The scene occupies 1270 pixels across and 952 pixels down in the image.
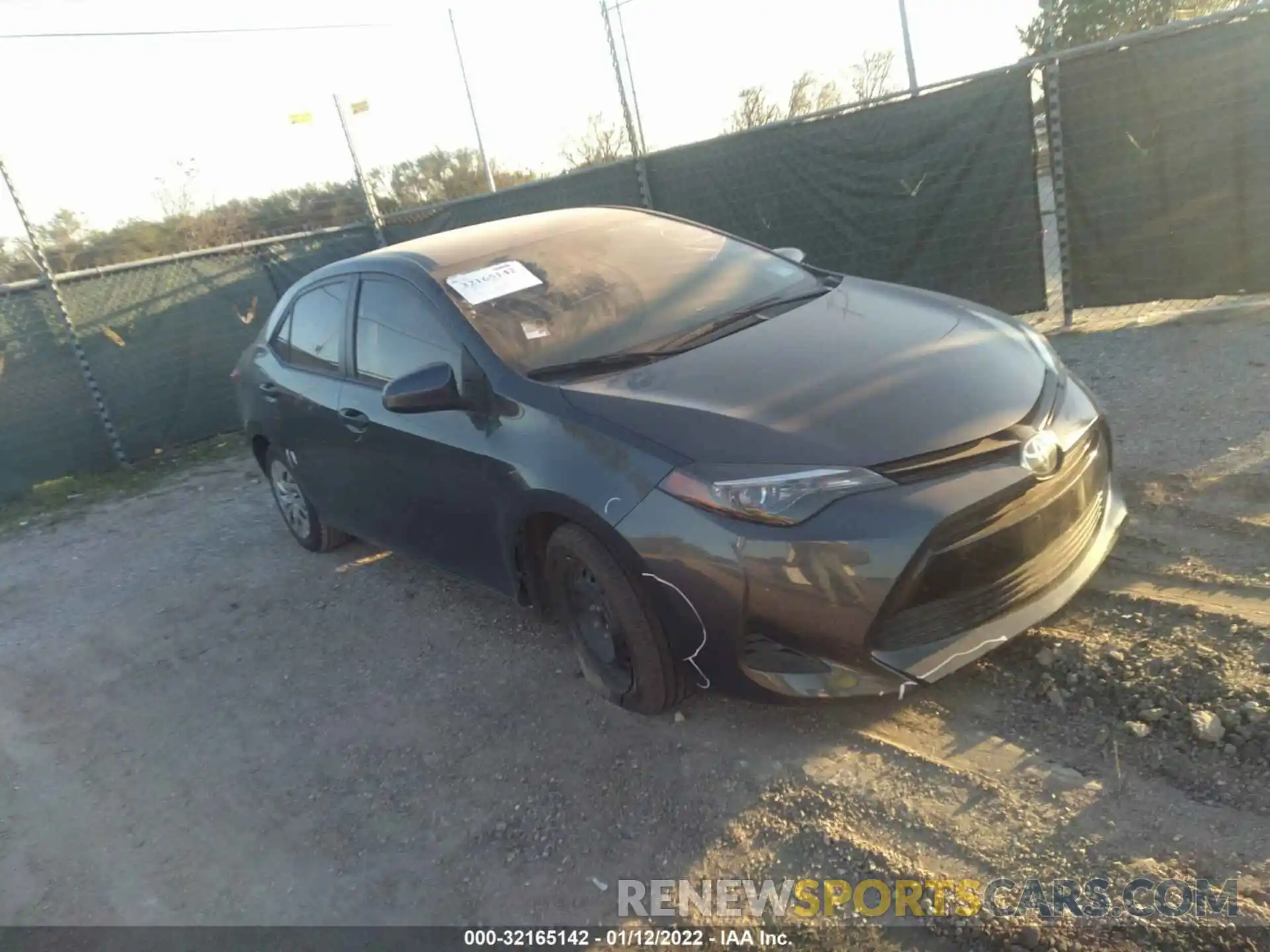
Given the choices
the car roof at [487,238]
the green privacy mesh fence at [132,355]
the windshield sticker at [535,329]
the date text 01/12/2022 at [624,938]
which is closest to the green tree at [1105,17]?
the green privacy mesh fence at [132,355]

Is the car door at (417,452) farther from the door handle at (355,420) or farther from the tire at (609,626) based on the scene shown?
the tire at (609,626)

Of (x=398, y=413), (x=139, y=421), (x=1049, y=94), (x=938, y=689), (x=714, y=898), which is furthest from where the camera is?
(x=139, y=421)

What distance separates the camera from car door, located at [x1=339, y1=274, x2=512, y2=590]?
3.63 metres

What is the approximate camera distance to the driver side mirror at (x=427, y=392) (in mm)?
3525

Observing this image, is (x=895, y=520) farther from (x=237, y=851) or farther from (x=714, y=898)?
(x=237, y=851)

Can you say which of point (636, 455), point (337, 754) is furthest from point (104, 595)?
point (636, 455)

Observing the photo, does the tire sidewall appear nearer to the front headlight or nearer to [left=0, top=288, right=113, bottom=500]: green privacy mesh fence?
the front headlight

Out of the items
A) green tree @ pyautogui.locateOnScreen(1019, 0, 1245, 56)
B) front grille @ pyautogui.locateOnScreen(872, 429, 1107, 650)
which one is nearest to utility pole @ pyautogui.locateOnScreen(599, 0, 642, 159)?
front grille @ pyautogui.locateOnScreen(872, 429, 1107, 650)

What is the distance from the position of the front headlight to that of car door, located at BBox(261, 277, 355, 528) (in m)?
2.40

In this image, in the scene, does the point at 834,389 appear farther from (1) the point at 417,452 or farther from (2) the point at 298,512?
(2) the point at 298,512

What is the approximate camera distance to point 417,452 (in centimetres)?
392

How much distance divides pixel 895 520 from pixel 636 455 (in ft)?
2.68

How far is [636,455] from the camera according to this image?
2961 mm

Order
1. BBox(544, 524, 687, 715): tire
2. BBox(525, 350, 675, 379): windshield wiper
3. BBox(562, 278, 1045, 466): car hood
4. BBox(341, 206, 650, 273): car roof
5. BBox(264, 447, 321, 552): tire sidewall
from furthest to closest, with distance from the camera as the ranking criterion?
BBox(264, 447, 321, 552): tire sidewall, BBox(341, 206, 650, 273): car roof, BBox(525, 350, 675, 379): windshield wiper, BBox(544, 524, 687, 715): tire, BBox(562, 278, 1045, 466): car hood
